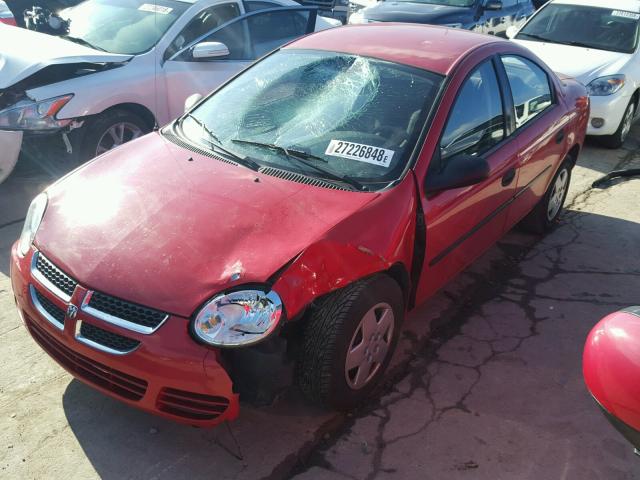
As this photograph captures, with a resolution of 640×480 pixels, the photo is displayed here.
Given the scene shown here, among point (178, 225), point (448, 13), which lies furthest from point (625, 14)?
point (178, 225)

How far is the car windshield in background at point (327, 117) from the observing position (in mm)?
3252

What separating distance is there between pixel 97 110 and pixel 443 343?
10.7ft

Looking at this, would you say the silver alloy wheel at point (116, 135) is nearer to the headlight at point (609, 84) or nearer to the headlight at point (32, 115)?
the headlight at point (32, 115)

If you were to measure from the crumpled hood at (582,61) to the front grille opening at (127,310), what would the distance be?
5818 millimetres

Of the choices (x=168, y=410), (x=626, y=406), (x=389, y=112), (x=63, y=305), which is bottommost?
(x=168, y=410)

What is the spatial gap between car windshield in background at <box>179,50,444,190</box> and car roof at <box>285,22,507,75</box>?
7 cm

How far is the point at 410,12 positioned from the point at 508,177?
5.82 m

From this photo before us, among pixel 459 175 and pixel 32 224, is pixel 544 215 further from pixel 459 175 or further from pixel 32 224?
pixel 32 224

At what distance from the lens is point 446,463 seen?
285cm

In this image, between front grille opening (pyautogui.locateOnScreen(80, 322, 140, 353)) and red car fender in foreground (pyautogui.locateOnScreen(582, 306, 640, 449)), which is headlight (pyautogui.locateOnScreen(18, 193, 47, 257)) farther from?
red car fender in foreground (pyautogui.locateOnScreen(582, 306, 640, 449))

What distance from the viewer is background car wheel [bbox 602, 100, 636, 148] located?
731 centimetres

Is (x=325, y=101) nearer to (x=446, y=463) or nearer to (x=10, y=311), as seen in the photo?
(x=446, y=463)

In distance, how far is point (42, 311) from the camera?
2797mm

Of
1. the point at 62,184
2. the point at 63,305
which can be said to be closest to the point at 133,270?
Result: the point at 63,305
